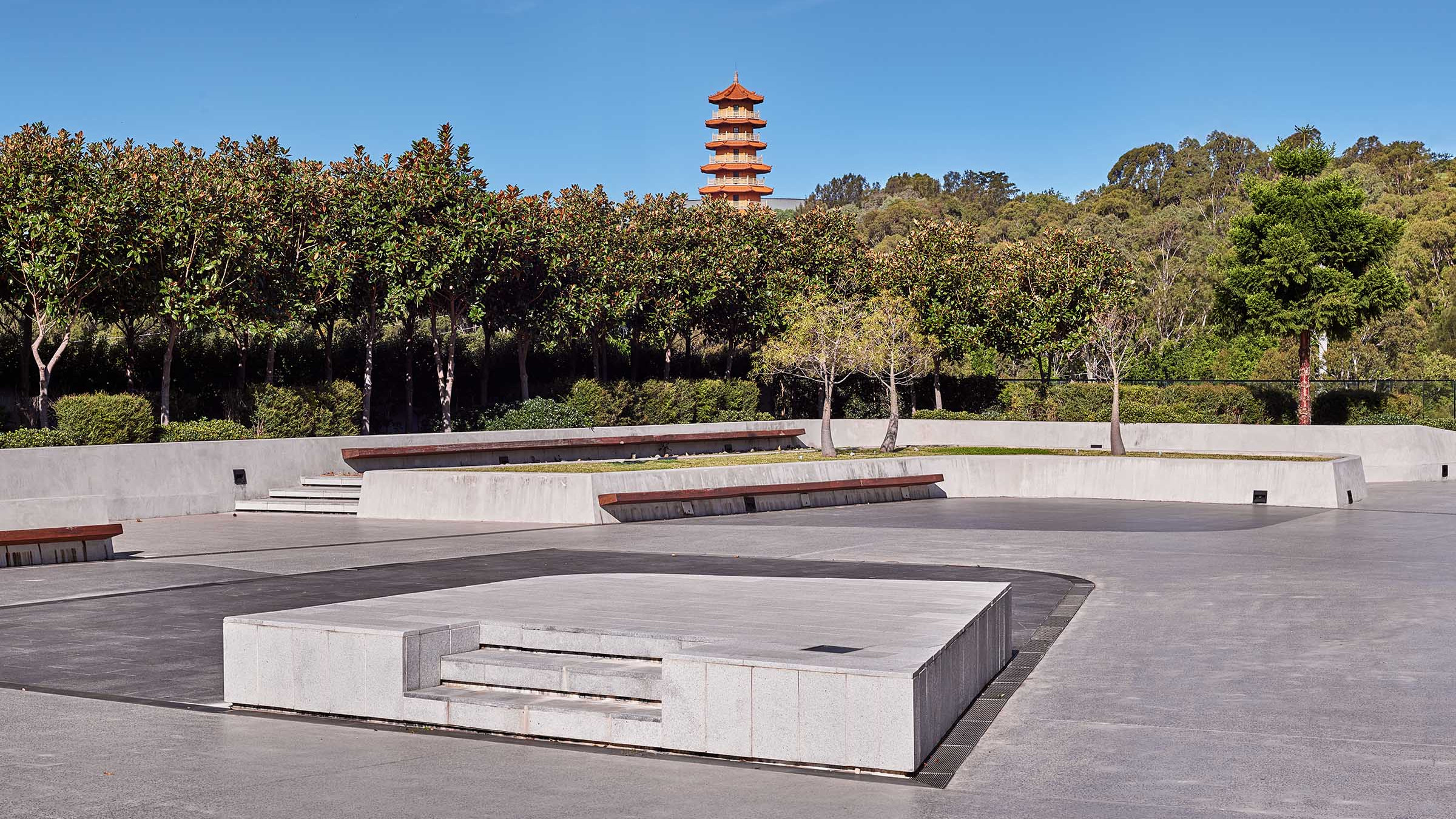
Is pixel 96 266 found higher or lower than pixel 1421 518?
higher

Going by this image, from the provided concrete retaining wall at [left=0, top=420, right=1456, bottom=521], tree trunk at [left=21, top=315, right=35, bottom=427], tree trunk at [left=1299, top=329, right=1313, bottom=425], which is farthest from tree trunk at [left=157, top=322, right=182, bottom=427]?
tree trunk at [left=1299, top=329, right=1313, bottom=425]

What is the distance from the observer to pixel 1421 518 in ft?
65.0

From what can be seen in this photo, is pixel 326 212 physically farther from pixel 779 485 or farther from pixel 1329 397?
pixel 1329 397

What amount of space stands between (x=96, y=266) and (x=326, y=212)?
5713 millimetres

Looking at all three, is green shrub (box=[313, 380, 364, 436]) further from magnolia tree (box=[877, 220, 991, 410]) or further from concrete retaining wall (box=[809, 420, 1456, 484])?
magnolia tree (box=[877, 220, 991, 410])

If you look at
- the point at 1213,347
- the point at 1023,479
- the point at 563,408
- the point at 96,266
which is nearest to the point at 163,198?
the point at 96,266

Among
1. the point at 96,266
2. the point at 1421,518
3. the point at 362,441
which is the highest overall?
the point at 96,266

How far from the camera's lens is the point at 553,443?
1029 inches

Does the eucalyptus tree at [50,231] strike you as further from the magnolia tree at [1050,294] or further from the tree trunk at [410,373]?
the magnolia tree at [1050,294]

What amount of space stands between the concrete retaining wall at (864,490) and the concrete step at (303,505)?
44 centimetres

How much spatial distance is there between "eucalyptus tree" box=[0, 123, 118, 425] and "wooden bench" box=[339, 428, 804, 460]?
4.95 meters

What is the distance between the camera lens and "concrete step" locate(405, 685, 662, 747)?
6824 millimetres

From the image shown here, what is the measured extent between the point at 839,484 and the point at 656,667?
14811 mm

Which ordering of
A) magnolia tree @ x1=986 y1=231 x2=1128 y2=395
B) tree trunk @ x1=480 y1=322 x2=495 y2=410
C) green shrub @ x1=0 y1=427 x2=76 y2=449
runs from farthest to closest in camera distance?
magnolia tree @ x1=986 y1=231 x2=1128 y2=395, tree trunk @ x1=480 y1=322 x2=495 y2=410, green shrub @ x1=0 y1=427 x2=76 y2=449
